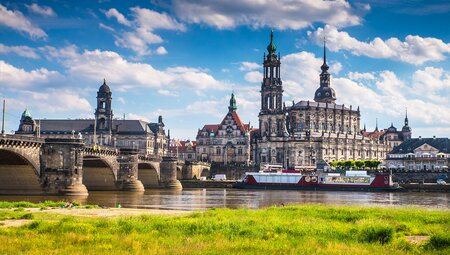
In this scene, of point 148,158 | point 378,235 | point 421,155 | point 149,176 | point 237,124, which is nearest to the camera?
point 378,235

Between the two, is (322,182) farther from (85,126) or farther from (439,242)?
(439,242)

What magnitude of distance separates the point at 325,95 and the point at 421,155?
44854mm

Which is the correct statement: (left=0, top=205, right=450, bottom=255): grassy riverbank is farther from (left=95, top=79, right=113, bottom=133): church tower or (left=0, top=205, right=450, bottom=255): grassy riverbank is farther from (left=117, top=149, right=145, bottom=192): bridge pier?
(left=95, top=79, right=113, bottom=133): church tower

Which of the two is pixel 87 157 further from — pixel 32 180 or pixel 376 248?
pixel 376 248

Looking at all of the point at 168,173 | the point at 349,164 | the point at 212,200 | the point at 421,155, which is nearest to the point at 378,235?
the point at 212,200

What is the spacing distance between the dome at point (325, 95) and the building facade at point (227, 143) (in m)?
25.7

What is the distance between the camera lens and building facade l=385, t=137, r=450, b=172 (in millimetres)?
149500

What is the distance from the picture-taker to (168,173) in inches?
4515

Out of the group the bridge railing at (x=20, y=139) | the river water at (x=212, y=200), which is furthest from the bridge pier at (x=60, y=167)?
the river water at (x=212, y=200)

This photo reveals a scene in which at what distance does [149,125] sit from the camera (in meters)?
187

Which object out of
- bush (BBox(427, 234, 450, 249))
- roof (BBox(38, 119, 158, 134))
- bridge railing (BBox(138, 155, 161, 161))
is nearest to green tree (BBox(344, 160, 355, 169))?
roof (BBox(38, 119, 158, 134))

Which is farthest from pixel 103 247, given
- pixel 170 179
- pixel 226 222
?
pixel 170 179

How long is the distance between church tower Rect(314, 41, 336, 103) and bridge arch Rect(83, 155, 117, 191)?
109866mm

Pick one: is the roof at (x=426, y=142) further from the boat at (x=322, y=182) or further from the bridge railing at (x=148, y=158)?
the bridge railing at (x=148, y=158)
